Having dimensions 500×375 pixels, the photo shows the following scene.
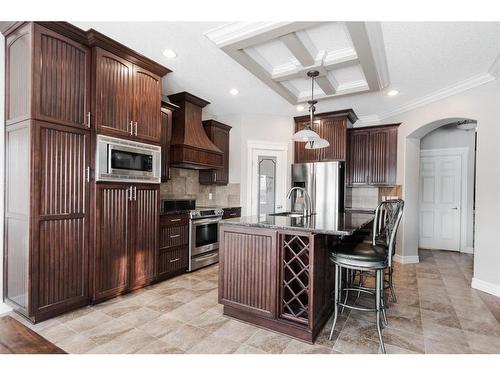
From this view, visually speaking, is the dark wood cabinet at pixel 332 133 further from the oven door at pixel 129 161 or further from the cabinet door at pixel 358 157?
the oven door at pixel 129 161

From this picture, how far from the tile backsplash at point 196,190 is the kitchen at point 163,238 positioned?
0.58m

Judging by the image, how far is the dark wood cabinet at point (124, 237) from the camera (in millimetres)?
2650

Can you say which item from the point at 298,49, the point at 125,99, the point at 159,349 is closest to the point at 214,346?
the point at 159,349

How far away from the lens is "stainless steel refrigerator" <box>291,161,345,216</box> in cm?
473

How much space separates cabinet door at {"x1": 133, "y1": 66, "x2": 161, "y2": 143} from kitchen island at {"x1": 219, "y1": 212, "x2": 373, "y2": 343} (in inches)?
58.3

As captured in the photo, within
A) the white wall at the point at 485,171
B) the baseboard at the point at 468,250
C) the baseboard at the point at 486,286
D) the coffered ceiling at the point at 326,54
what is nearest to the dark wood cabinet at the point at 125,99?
the coffered ceiling at the point at 326,54

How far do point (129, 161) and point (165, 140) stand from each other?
44.4 inches

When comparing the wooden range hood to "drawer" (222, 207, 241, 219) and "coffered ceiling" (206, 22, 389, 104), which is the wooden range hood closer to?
"drawer" (222, 207, 241, 219)

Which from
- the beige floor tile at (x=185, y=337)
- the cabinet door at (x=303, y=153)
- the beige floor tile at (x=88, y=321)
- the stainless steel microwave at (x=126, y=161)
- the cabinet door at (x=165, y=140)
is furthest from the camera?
the cabinet door at (x=303, y=153)

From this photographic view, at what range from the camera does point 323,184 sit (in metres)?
4.85

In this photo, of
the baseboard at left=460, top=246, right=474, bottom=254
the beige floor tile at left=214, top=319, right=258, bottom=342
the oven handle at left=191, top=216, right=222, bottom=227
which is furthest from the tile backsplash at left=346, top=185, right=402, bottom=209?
the beige floor tile at left=214, top=319, right=258, bottom=342

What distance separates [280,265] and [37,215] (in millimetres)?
2055
